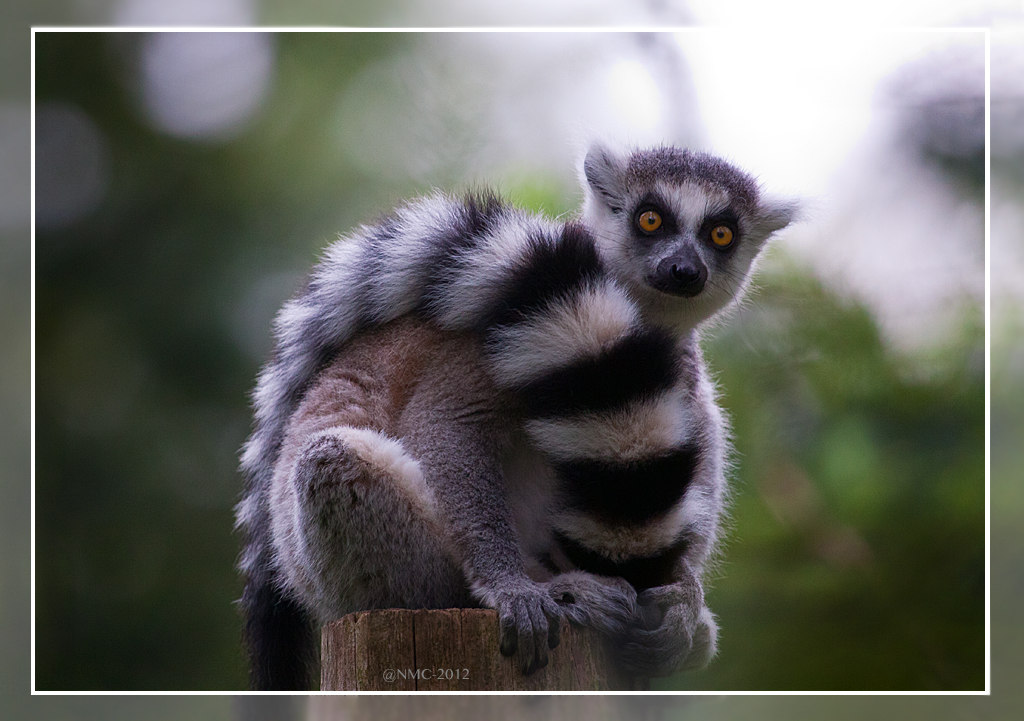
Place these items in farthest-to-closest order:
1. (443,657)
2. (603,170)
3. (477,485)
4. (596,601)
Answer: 1. (603,170)
2. (477,485)
3. (596,601)
4. (443,657)

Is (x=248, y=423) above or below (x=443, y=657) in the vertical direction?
above

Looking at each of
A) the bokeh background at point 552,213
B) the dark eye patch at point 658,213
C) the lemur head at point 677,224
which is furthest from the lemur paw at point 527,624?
the dark eye patch at point 658,213

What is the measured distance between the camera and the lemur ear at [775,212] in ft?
8.36

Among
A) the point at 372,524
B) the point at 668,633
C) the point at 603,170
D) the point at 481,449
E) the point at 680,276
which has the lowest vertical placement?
the point at 668,633

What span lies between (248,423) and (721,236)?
146cm

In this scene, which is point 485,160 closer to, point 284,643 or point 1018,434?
point 284,643

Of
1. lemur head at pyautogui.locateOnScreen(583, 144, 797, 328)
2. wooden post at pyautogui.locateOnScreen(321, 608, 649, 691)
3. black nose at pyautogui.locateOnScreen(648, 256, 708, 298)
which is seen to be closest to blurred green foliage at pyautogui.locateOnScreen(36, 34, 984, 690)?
lemur head at pyautogui.locateOnScreen(583, 144, 797, 328)

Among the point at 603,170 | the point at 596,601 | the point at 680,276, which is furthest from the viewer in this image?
the point at 603,170

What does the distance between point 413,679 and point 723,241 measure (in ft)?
5.01

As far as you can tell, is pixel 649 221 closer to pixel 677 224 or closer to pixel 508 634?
pixel 677 224

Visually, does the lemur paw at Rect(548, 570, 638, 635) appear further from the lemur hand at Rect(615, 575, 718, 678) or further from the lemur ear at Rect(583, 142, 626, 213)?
the lemur ear at Rect(583, 142, 626, 213)

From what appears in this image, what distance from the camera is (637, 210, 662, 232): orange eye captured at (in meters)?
2.41

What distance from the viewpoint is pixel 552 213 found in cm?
249

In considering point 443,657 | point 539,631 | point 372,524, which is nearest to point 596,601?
point 539,631
